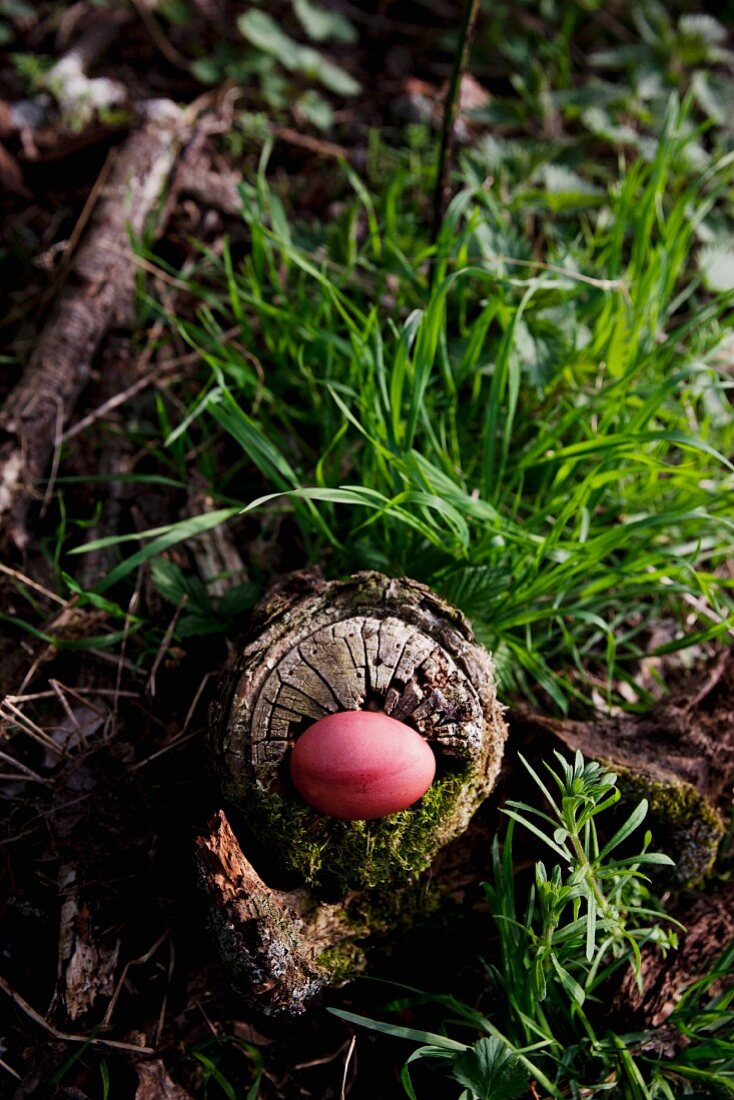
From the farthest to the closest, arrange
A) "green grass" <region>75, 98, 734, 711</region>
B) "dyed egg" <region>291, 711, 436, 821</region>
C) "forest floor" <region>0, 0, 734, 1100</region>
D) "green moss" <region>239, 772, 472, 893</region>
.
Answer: "green grass" <region>75, 98, 734, 711</region> < "forest floor" <region>0, 0, 734, 1100</region> < "green moss" <region>239, 772, 472, 893</region> < "dyed egg" <region>291, 711, 436, 821</region>

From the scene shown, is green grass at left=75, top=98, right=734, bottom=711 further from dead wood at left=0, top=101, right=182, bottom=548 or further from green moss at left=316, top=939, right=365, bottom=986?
green moss at left=316, top=939, right=365, bottom=986

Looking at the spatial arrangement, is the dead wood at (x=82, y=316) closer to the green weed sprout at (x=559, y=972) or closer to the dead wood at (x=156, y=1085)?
the dead wood at (x=156, y=1085)

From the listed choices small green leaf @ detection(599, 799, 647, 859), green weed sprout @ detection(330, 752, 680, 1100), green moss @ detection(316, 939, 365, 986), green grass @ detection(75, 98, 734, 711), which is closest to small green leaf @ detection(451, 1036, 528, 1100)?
green weed sprout @ detection(330, 752, 680, 1100)

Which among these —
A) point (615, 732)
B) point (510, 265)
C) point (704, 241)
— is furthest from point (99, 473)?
point (704, 241)

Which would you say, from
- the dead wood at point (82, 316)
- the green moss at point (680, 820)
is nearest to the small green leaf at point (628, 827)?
the green moss at point (680, 820)

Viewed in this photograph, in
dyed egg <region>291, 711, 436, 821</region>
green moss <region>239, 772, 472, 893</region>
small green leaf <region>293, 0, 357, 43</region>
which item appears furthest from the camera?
small green leaf <region>293, 0, 357, 43</region>

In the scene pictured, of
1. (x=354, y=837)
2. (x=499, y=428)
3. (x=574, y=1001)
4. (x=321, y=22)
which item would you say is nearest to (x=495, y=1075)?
(x=574, y=1001)

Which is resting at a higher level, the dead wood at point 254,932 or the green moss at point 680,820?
the dead wood at point 254,932
